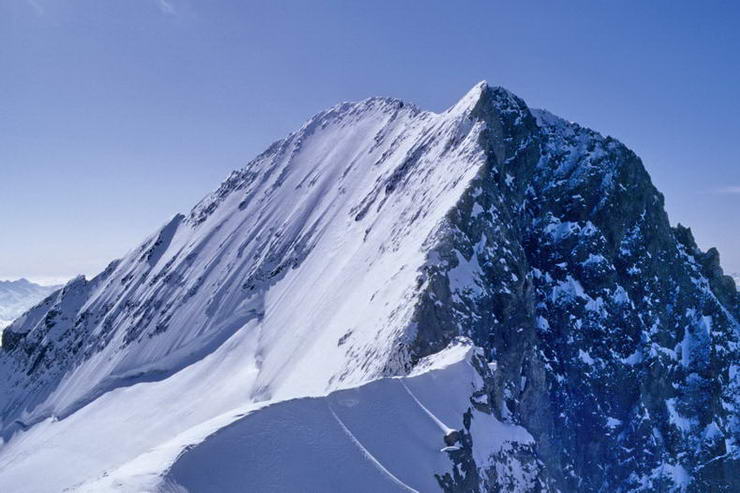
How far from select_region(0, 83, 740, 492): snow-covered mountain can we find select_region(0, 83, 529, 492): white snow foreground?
0.17m

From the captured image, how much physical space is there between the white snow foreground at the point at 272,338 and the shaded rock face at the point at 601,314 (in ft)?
24.7

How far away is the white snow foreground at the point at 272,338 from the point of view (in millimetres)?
18125

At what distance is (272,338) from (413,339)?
31.5 meters

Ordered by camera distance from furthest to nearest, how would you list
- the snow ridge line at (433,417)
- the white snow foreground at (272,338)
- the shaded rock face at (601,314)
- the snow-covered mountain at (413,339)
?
1. the shaded rock face at (601,314)
2. the snow ridge line at (433,417)
3. the snow-covered mountain at (413,339)
4. the white snow foreground at (272,338)

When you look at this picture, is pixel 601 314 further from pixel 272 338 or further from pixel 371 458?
pixel 371 458

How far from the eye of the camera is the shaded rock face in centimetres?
4628

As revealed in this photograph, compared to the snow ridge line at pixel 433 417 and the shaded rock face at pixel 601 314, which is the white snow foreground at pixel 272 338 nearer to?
the snow ridge line at pixel 433 417

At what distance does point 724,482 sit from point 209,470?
204ft

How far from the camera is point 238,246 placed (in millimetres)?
84562

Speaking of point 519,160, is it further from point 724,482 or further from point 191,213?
point 191,213

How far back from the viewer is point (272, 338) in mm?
59750

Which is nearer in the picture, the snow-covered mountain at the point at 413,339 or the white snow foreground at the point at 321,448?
the white snow foreground at the point at 321,448

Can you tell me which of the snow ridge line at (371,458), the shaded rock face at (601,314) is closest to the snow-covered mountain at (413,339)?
the snow ridge line at (371,458)

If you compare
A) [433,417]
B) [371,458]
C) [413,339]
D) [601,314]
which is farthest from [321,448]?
[601,314]
